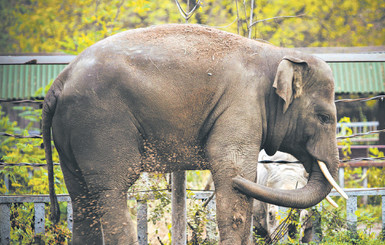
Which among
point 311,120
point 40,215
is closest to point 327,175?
point 311,120

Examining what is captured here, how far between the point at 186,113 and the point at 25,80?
7037mm

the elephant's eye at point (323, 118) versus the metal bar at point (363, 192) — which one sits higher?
the elephant's eye at point (323, 118)

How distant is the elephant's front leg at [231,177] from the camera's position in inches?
151

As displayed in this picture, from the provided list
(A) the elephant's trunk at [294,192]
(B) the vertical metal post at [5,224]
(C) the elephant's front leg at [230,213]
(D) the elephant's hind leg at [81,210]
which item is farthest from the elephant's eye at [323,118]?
(B) the vertical metal post at [5,224]

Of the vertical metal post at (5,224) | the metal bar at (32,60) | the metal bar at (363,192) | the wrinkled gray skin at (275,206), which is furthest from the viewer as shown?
the wrinkled gray skin at (275,206)

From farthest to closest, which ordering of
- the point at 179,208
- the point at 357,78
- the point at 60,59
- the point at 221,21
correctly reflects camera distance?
the point at 221,21 < the point at 357,78 < the point at 60,59 < the point at 179,208

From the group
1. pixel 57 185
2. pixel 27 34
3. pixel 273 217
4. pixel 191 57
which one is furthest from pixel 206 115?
pixel 27 34

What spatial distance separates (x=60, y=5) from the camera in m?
18.2

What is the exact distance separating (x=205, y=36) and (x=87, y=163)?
142 centimetres

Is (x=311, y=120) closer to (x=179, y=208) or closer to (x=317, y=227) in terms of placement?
(x=179, y=208)

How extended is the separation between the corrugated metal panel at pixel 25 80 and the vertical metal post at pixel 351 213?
21.1ft

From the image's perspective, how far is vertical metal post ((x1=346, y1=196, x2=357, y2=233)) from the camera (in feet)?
18.5

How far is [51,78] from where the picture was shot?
9.81 m

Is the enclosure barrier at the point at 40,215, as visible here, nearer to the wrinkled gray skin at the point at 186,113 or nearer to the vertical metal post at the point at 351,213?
the wrinkled gray skin at the point at 186,113
